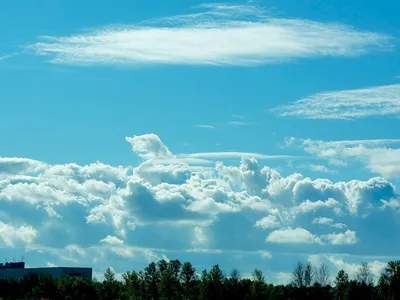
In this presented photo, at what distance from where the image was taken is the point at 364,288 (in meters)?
190

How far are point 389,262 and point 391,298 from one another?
921 centimetres

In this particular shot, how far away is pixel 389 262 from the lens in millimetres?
190750

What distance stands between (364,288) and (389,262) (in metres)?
9.24

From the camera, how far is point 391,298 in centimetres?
18725

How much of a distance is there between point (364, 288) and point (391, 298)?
7.11m
